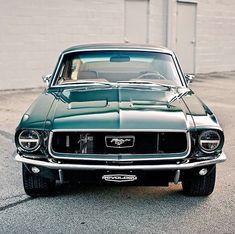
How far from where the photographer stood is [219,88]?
14.0m

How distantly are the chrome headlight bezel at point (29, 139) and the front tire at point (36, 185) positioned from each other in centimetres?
33

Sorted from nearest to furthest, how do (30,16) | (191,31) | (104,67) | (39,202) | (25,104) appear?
(39,202) < (104,67) < (25,104) < (30,16) < (191,31)

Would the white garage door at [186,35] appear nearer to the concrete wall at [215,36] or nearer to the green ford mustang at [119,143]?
the concrete wall at [215,36]

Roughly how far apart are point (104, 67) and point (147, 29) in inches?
404

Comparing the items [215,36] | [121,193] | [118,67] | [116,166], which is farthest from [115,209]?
[215,36]

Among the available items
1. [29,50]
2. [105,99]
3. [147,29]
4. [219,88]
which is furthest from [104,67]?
[147,29]

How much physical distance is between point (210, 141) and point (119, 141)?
2.63ft

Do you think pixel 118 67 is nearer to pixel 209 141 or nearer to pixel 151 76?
pixel 151 76

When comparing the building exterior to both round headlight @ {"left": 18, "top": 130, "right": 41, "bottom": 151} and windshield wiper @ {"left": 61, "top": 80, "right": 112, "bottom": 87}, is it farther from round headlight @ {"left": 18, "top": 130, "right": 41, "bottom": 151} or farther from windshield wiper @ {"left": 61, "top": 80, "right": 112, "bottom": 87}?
round headlight @ {"left": 18, "top": 130, "right": 41, "bottom": 151}

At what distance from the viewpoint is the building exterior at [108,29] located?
12.3 meters

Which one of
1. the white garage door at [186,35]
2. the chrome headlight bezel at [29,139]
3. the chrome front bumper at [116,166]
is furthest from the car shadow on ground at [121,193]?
the white garage door at [186,35]

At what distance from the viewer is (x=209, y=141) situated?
159 inches

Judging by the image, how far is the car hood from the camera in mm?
3916

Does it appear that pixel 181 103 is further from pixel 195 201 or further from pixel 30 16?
pixel 30 16
